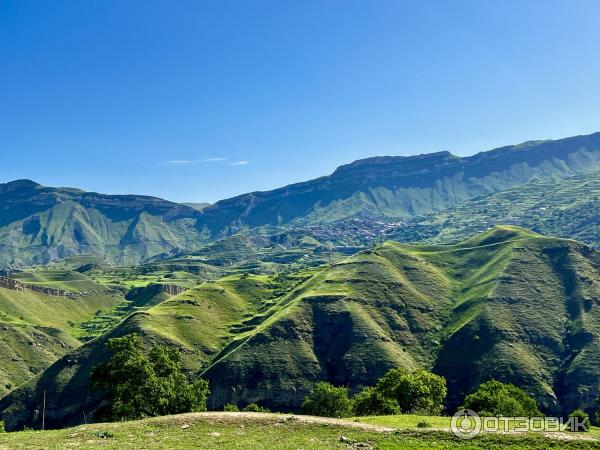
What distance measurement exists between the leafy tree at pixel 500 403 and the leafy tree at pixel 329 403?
26.2 metres

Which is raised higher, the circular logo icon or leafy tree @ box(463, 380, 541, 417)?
the circular logo icon

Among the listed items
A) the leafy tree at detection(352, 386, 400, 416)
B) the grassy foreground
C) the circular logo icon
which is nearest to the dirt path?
the grassy foreground

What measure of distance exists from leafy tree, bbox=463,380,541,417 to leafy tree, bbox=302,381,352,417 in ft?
85.9

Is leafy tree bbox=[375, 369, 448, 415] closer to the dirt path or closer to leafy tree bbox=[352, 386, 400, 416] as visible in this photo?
leafy tree bbox=[352, 386, 400, 416]

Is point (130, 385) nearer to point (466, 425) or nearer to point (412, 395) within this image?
point (466, 425)

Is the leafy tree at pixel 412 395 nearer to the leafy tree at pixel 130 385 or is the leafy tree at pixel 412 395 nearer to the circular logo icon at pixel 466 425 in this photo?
the circular logo icon at pixel 466 425

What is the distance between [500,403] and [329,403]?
3695 cm

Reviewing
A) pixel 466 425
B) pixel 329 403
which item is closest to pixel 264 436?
pixel 466 425

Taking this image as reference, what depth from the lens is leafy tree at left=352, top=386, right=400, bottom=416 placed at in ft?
271

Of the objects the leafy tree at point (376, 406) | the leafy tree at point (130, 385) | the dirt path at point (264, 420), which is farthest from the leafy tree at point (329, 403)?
the dirt path at point (264, 420)

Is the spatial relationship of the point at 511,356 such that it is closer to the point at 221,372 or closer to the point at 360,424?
the point at 221,372

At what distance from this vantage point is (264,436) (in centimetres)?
4031

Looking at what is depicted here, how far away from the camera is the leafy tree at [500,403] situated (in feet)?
246

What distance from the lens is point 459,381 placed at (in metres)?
176
